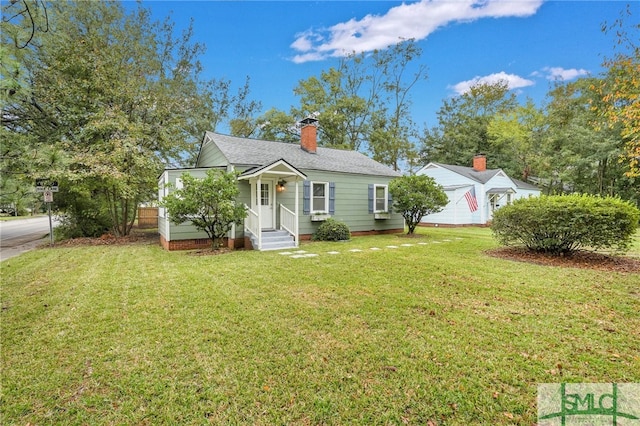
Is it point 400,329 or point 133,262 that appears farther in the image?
point 133,262

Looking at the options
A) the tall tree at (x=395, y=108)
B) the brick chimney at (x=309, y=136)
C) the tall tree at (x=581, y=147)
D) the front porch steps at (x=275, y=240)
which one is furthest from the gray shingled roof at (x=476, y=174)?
the front porch steps at (x=275, y=240)

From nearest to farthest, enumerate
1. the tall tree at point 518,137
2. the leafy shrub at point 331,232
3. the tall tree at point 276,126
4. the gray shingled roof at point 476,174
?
1. the leafy shrub at point 331,232
2. the gray shingled roof at point 476,174
3. the tall tree at point 276,126
4. the tall tree at point 518,137

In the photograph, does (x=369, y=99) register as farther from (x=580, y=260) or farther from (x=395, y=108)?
(x=580, y=260)

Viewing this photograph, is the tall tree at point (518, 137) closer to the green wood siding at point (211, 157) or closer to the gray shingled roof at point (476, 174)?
the gray shingled roof at point (476, 174)

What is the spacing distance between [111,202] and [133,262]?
6413 mm

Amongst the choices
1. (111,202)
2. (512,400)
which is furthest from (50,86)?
(512,400)

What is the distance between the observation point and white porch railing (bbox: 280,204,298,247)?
9.52 meters

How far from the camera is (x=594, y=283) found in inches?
197

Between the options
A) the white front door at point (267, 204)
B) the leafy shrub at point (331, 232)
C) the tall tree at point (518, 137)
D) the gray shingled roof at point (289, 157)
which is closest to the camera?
the white front door at point (267, 204)

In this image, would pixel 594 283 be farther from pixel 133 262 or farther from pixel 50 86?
pixel 50 86

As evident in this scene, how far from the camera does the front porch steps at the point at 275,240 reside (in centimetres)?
891

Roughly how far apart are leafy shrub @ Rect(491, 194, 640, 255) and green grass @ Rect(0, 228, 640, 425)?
4.04 feet

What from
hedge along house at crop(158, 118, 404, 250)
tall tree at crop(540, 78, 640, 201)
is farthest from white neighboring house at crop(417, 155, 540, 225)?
hedge along house at crop(158, 118, 404, 250)

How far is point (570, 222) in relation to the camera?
6.55 metres
